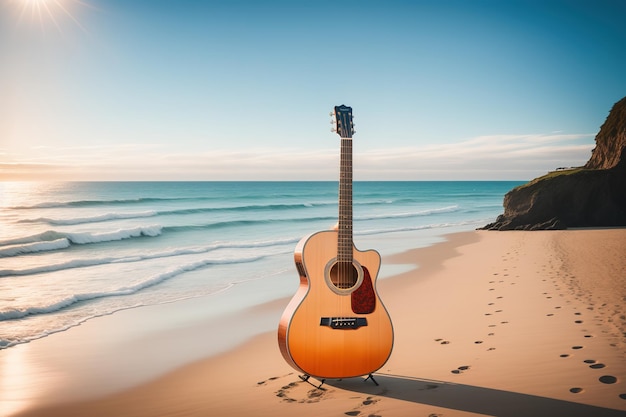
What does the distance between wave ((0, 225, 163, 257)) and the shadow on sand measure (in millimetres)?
17527

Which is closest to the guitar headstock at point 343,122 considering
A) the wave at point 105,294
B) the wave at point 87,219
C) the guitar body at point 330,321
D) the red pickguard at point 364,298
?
the guitar body at point 330,321

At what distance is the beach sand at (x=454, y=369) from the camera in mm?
4273

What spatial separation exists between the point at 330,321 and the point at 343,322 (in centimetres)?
12

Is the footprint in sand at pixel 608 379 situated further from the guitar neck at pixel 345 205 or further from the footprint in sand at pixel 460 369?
the guitar neck at pixel 345 205

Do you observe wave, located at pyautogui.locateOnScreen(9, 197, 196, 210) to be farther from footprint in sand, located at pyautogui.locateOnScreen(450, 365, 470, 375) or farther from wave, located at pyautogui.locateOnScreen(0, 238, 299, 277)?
footprint in sand, located at pyautogui.locateOnScreen(450, 365, 470, 375)

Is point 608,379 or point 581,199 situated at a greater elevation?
point 581,199

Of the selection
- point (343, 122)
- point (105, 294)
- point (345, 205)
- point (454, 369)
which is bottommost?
point (105, 294)

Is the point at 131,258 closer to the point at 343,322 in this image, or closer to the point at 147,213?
the point at 343,322

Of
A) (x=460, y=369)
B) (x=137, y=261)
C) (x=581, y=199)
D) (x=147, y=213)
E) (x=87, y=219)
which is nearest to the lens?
(x=460, y=369)

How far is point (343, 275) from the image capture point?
4695 mm

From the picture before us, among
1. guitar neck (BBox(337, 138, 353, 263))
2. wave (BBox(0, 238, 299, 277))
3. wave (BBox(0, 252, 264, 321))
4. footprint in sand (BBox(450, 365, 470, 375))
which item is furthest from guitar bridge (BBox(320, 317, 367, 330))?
wave (BBox(0, 238, 299, 277))

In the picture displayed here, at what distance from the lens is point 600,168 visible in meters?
24.4

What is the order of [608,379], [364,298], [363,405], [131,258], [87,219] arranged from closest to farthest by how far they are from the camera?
[363,405]
[608,379]
[364,298]
[131,258]
[87,219]

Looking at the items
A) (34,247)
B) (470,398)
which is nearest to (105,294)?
(470,398)
